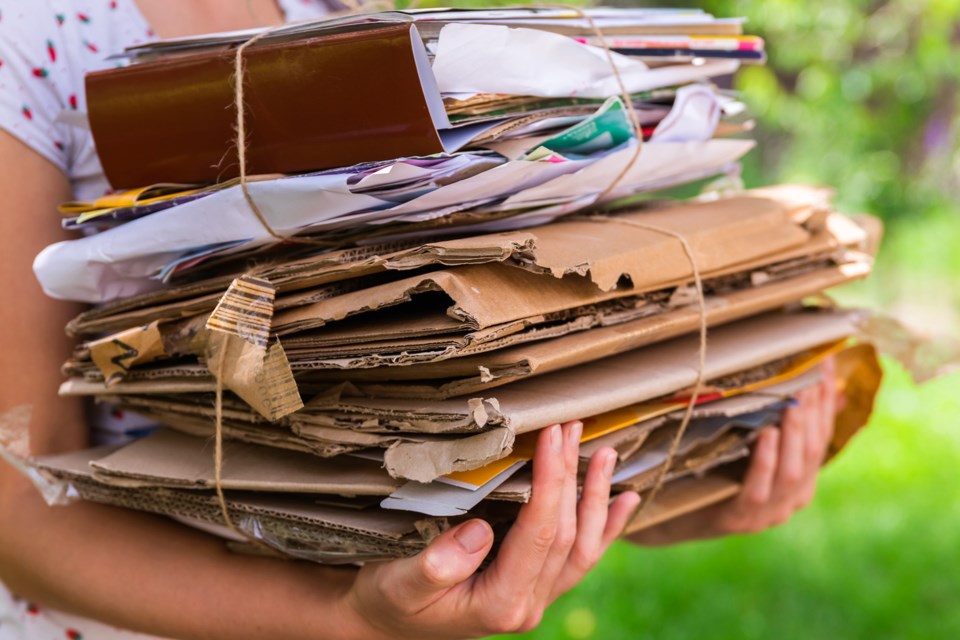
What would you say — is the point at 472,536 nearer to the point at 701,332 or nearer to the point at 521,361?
the point at 521,361

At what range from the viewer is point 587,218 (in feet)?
2.66

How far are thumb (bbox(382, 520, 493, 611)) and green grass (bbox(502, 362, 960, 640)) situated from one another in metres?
1.60

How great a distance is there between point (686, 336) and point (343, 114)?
0.39 meters

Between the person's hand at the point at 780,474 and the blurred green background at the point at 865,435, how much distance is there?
0.18 m

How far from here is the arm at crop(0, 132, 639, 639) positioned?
696mm

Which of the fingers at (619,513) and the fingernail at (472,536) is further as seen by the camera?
the fingers at (619,513)

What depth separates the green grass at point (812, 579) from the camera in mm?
2141

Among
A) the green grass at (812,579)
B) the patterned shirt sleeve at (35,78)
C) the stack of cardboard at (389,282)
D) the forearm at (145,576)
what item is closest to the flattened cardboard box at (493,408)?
the stack of cardboard at (389,282)

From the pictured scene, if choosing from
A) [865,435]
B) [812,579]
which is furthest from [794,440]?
[865,435]

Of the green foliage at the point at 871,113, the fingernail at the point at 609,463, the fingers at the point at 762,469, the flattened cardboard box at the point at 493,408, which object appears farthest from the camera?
the green foliage at the point at 871,113

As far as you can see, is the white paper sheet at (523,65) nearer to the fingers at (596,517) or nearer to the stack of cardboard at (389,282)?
the stack of cardboard at (389,282)

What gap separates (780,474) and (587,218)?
1.34 ft

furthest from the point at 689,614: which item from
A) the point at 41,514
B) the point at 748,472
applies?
the point at 41,514

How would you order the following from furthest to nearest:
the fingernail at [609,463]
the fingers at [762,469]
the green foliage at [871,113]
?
the green foliage at [871,113], the fingers at [762,469], the fingernail at [609,463]
